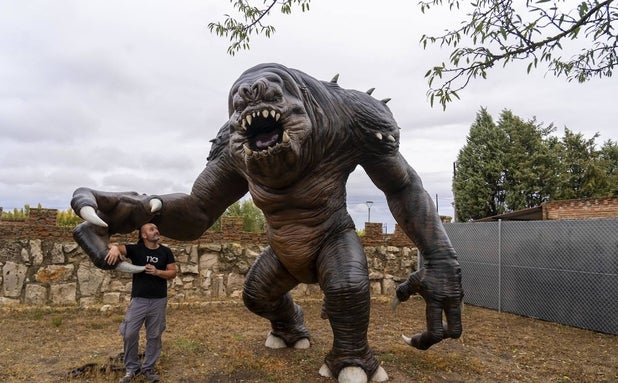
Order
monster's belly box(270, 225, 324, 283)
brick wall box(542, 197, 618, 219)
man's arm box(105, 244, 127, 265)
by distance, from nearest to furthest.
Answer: man's arm box(105, 244, 127, 265)
monster's belly box(270, 225, 324, 283)
brick wall box(542, 197, 618, 219)

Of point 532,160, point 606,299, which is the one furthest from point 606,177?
point 606,299

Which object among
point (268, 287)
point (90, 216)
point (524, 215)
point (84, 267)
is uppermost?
point (524, 215)

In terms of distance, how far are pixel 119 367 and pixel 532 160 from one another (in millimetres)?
22523

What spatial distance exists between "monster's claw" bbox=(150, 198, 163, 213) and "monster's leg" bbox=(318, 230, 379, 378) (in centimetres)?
112

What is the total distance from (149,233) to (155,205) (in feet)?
1.41

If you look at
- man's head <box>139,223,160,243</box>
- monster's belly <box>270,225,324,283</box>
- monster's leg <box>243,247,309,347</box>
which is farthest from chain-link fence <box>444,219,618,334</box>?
man's head <box>139,223,160,243</box>

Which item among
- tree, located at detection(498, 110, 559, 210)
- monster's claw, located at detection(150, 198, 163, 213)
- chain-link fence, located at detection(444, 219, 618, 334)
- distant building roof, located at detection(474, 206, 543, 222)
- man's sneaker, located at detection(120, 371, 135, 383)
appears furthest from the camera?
tree, located at detection(498, 110, 559, 210)

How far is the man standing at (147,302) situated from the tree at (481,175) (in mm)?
20868

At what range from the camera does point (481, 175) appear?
22.9m

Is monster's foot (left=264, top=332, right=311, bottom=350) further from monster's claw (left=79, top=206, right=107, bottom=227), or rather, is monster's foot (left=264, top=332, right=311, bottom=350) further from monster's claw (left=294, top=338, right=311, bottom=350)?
monster's claw (left=79, top=206, right=107, bottom=227)

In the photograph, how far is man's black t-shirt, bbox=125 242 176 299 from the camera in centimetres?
359

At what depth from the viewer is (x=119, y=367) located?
3705mm

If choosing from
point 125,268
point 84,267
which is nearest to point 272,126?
point 125,268

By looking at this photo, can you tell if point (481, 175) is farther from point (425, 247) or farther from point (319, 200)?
point (319, 200)
